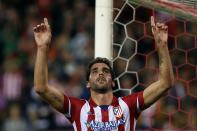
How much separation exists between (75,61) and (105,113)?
4.72m

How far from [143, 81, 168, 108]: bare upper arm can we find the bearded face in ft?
0.83

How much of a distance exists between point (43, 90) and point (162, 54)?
81 centimetres

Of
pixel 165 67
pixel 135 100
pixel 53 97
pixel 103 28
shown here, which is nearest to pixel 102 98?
pixel 135 100

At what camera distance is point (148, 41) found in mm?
8242

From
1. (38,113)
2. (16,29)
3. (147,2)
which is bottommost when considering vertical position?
(38,113)

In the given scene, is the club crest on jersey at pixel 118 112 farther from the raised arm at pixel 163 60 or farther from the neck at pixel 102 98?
the raised arm at pixel 163 60

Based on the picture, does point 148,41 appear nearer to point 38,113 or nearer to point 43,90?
point 38,113

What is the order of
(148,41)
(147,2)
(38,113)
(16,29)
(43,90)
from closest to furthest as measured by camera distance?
(43,90) < (147,2) < (148,41) < (38,113) < (16,29)

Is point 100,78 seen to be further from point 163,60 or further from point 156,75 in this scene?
point 156,75

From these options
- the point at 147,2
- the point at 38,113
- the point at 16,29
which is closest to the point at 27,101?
the point at 38,113

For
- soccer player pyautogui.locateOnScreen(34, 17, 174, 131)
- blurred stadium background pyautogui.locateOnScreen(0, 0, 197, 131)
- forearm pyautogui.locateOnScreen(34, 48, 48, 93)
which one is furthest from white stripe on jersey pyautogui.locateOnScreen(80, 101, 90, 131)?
blurred stadium background pyautogui.locateOnScreen(0, 0, 197, 131)

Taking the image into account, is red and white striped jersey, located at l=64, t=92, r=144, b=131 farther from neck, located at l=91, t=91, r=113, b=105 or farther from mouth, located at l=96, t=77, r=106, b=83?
mouth, located at l=96, t=77, r=106, b=83

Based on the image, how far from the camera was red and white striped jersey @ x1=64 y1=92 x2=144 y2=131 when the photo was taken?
15.6 ft

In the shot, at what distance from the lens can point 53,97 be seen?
15.4 ft
